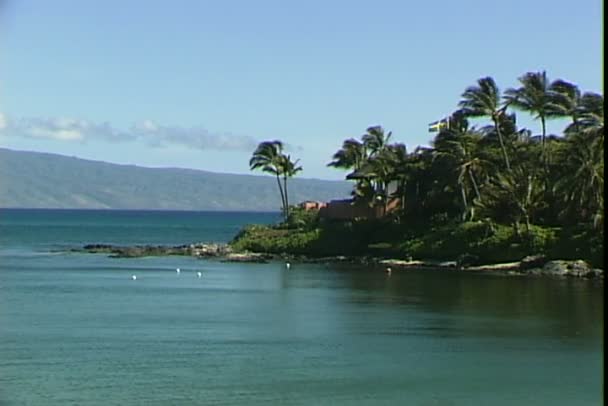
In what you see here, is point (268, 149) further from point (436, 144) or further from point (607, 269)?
point (607, 269)

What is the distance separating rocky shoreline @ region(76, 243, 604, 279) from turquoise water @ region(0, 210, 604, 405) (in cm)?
261

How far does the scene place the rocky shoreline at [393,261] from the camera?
47.2 meters

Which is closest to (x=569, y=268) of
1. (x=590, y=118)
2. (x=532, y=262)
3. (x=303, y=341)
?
(x=532, y=262)

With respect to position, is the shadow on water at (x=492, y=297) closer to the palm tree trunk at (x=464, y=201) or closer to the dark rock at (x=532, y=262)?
the dark rock at (x=532, y=262)

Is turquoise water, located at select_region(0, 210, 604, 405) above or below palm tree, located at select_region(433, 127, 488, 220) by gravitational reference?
below

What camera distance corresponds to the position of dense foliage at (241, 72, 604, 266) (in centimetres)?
4938

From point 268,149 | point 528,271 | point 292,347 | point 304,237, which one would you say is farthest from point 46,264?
point 292,347

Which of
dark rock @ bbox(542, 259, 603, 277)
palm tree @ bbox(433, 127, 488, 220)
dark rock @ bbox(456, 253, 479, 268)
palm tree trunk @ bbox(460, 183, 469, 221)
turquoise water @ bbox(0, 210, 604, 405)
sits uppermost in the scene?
palm tree @ bbox(433, 127, 488, 220)

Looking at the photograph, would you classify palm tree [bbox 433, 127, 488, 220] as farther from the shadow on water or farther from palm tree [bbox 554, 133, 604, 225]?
the shadow on water

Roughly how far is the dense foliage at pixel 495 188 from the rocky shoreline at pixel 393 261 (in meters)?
0.89

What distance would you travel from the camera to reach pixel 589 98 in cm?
5369

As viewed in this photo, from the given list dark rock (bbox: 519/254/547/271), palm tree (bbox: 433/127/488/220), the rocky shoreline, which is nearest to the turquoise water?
the rocky shoreline

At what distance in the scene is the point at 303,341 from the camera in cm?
2658

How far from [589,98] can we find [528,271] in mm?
10105
